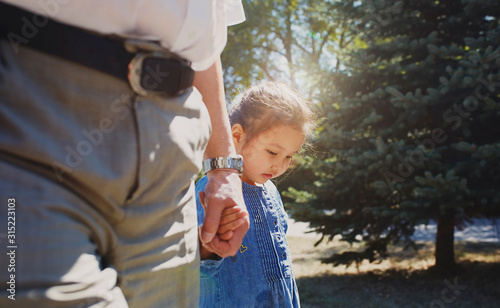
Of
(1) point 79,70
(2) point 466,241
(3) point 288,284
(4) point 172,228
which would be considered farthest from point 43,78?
(2) point 466,241

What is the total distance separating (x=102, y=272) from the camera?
0.90 metres

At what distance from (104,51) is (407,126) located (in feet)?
17.2

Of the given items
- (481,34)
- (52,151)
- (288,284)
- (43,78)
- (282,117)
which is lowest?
(288,284)

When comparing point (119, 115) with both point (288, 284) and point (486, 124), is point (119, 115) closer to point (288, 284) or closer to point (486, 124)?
point (288, 284)

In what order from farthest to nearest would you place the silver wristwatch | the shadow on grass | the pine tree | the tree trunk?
1. the tree trunk
2. the shadow on grass
3. the pine tree
4. the silver wristwatch

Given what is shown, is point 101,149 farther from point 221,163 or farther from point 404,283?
point 404,283

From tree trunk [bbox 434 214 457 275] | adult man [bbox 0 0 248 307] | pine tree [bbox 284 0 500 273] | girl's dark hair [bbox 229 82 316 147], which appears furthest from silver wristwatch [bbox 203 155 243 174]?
tree trunk [bbox 434 214 457 275]

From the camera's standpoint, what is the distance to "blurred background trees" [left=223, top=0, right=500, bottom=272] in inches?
199

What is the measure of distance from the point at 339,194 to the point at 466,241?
4266 millimetres

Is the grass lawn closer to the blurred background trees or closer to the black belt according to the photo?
the blurred background trees

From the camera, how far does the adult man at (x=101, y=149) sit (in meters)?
0.81

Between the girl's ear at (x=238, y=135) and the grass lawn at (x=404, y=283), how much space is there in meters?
3.30

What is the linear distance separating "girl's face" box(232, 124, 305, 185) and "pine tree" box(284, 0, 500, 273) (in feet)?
9.67

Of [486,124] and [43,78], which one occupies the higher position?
[486,124]
